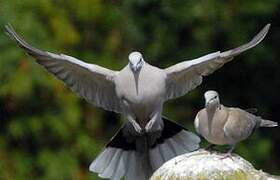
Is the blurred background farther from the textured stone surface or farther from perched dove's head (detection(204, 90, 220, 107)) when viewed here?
the textured stone surface

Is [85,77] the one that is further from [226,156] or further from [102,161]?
[226,156]

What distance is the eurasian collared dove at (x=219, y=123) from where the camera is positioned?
420 cm

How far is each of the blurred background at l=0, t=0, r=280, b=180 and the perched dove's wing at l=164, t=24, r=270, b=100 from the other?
1.27 m

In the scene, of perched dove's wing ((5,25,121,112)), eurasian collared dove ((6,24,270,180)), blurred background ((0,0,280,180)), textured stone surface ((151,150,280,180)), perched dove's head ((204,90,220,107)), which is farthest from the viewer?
blurred background ((0,0,280,180))

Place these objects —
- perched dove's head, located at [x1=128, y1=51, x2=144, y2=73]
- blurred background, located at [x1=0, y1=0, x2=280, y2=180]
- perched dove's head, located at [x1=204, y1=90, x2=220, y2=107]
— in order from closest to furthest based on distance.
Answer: perched dove's head, located at [x1=204, y1=90, x2=220, y2=107], perched dove's head, located at [x1=128, y1=51, x2=144, y2=73], blurred background, located at [x1=0, y1=0, x2=280, y2=180]

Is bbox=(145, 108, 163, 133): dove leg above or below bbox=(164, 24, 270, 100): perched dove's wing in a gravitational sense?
below

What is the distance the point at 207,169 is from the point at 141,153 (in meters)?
1.21

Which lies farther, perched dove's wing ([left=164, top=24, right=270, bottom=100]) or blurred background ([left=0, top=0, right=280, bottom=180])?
blurred background ([left=0, top=0, right=280, bottom=180])

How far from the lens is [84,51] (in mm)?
6438

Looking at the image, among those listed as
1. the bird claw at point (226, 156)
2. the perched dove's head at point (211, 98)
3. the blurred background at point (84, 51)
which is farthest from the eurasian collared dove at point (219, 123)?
the blurred background at point (84, 51)

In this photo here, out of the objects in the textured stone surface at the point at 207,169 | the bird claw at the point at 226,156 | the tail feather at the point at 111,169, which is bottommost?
the tail feather at the point at 111,169

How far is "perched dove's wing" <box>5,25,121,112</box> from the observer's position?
5004mm

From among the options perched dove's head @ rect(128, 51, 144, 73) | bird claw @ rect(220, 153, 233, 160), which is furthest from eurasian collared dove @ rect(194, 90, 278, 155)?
perched dove's head @ rect(128, 51, 144, 73)

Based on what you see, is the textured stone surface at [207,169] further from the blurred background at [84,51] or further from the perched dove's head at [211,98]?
the blurred background at [84,51]
